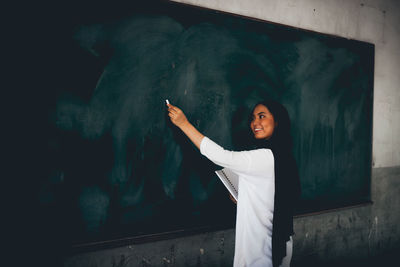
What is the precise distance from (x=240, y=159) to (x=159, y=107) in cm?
62

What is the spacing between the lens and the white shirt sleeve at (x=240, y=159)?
1.27 m

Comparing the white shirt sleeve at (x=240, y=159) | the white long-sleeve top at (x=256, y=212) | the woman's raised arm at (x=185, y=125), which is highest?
the woman's raised arm at (x=185, y=125)

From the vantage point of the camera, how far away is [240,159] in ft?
4.18

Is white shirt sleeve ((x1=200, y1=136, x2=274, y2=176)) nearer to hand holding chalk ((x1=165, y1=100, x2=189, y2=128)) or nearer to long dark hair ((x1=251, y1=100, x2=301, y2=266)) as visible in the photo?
long dark hair ((x1=251, y1=100, x2=301, y2=266))

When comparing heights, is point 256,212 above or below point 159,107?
below

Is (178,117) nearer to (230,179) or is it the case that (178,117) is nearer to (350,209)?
(230,179)

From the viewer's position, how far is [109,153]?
4.87 feet

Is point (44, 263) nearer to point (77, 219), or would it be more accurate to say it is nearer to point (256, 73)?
point (77, 219)

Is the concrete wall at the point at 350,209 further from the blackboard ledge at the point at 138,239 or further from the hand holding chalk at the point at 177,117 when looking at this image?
the hand holding chalk at the point at 177,117

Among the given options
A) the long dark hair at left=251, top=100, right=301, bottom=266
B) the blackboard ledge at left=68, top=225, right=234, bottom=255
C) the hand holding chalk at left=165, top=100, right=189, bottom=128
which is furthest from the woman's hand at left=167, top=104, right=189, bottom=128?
the blackboard ledge at left=68, top=225, right=234, bottom=255

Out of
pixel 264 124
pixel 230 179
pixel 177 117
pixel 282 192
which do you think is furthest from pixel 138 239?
pixel 264 124

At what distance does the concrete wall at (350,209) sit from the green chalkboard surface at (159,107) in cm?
12

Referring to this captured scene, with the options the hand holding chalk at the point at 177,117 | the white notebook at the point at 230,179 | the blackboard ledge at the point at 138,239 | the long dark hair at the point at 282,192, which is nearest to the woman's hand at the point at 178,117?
the hand holding chalk at the point at 177,117

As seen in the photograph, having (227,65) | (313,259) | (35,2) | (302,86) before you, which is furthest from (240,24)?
(313,259)
